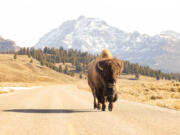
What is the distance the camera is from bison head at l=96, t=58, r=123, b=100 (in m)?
12.2

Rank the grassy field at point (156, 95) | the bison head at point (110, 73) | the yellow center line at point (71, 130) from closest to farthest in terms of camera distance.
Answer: the yellow center line at point (71, 130)
the bison head at point (110, 73)
the grassy field at point (156, 95)

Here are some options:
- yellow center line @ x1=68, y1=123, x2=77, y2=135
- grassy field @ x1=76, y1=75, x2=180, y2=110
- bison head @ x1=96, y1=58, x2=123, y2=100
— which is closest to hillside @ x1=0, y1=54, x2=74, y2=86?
grassy field @ x1=76, y1=75, x2=180, y2=110

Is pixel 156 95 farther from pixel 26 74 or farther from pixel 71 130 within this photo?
pixel 26 74

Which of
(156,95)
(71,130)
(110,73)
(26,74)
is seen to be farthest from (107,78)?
(26,74)

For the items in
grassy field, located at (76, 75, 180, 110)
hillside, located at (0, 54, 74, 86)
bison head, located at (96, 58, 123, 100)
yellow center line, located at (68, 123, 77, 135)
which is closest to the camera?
yellow center line, located at (68, 123, 77, 135)

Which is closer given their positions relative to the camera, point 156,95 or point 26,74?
point 156,95

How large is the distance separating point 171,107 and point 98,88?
16.6 feet

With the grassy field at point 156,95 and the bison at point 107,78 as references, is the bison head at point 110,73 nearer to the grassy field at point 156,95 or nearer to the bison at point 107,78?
the bison at point 107,78

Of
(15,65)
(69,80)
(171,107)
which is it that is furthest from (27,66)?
(171,107)

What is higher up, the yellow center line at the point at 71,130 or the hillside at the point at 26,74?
the yellow center line at the point at 71,130

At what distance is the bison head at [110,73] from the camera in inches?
482

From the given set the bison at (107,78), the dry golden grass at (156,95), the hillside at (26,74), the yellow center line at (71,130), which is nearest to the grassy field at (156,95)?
the dry golden grass at (156,95)

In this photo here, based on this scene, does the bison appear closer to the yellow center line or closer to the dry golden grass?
the yellow center line

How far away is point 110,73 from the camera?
1230 centimetres
